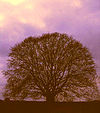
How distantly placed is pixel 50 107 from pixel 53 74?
10.6 metres

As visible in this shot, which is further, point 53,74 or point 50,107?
point 53,74

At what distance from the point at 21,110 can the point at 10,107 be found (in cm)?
80

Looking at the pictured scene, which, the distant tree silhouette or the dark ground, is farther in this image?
the distant tree silhouette

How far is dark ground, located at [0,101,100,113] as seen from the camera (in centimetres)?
1390

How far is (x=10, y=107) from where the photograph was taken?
1364 centimetres

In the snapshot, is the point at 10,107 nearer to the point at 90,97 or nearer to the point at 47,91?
the point at 47,91

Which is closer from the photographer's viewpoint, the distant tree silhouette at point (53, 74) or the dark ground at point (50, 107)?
the dark ground at point (50, 107)

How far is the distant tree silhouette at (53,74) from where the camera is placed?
24.8 metres

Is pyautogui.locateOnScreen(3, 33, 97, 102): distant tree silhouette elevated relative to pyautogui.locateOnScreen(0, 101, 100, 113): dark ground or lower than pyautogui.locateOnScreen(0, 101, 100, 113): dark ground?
elevated

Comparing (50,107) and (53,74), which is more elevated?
(53,74)

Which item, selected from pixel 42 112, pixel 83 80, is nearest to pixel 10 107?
pixel 42 112

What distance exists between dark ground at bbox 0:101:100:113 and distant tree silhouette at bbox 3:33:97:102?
32.6 feet

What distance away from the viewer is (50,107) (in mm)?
14445

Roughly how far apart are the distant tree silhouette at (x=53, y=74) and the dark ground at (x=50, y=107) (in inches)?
391
